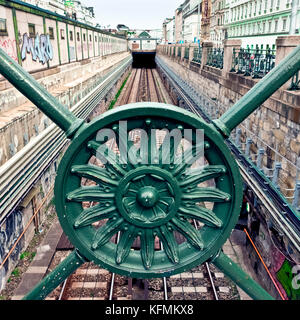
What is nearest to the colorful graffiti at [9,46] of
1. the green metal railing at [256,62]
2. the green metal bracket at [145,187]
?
the green metal railing at [256,62]

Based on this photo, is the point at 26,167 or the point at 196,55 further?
the point at 196,55

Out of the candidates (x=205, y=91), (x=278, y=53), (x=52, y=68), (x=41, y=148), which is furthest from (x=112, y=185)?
(x=205, y=91)

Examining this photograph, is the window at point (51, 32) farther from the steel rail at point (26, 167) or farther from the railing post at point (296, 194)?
the railing post at point (296, 194)

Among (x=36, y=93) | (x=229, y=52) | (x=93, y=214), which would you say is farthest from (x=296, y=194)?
(x=229, y=52)

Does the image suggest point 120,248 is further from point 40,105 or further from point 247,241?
point 247,241

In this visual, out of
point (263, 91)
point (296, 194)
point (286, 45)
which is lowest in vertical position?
point (296, 194)

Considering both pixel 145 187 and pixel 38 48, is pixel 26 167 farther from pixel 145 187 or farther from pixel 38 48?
pixel 38 48
